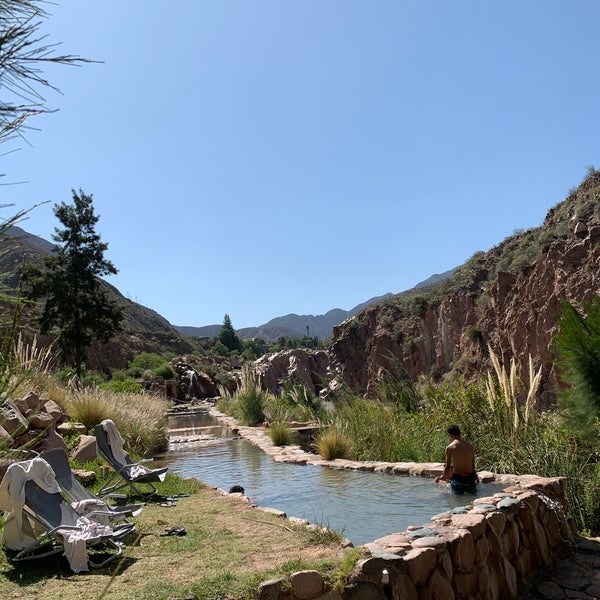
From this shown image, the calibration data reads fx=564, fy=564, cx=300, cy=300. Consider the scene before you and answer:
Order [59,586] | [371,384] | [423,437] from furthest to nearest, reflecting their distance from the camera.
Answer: [371,384], [423,437], [59,586]

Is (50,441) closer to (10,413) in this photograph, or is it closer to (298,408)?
(10,413)

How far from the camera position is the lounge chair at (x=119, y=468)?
19.0 feet

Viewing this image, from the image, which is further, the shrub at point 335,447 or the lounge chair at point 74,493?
the shrub at point 335,447

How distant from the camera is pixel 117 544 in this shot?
391 centimetres

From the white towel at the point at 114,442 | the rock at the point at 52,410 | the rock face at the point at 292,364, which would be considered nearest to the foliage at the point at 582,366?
the white towel at the point at 114,442

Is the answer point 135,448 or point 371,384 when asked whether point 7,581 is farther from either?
point 371,384

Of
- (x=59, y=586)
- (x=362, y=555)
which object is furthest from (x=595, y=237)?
(x=59, y=586)

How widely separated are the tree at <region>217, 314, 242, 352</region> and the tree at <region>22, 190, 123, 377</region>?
66.8 m

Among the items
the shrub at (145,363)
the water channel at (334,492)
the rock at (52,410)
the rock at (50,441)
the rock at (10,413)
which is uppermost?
the shrub at (145,363)

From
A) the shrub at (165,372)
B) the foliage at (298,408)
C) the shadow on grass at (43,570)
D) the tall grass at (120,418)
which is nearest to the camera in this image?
the shadow on grass at (43,570)

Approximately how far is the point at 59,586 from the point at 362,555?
6.03 feet

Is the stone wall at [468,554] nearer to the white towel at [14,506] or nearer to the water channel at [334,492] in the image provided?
the water channel at [334,492]

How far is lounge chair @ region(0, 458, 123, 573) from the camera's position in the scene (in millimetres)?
3709

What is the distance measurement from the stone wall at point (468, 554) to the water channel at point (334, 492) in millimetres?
516
